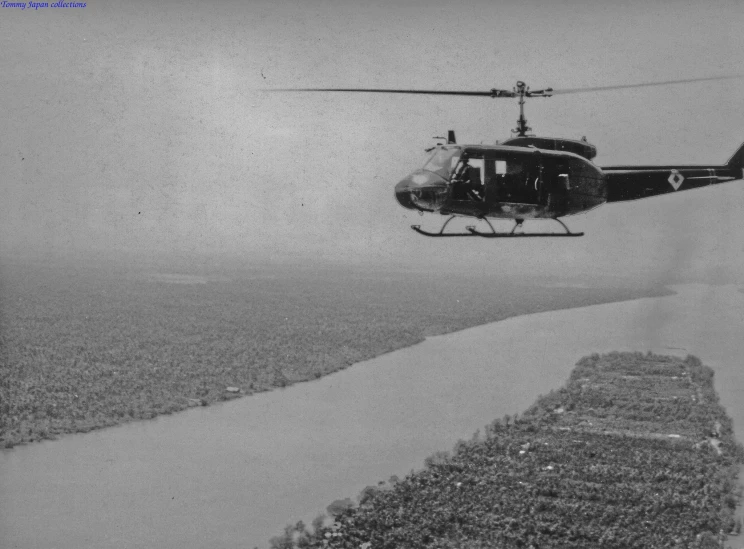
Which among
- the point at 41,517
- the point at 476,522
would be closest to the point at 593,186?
the point at 476,522

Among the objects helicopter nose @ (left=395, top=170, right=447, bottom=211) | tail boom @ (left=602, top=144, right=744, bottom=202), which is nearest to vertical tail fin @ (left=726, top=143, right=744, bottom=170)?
tail boom @ (left=602, top=144, right=744, bottom=202)

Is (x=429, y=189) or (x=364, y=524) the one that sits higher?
(x=429, y=189)

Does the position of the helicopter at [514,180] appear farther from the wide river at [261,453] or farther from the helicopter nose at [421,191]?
the wide river at [261,453]

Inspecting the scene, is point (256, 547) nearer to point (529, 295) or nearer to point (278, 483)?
point (278, 483)

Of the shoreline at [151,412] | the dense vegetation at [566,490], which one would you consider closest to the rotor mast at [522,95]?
the dense vegetation at [566,490]

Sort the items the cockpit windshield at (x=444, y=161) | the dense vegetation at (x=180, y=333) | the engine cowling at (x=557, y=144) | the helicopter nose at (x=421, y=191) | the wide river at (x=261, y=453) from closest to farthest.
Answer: the helicopter nose at (x=421, y=191), the cockpit windshield at (x=444, y=161), the engine cowling at (x=557, y=144), the wide river at (x=261, y=453), the dense vegetation at (x=180, y=333)

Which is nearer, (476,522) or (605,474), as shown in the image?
(476,522)

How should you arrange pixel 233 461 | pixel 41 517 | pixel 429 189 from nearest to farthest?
pixel 429 189 < pixel 41 517 < pixel 233 461

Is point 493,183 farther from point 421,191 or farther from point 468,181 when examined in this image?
point 421,191
